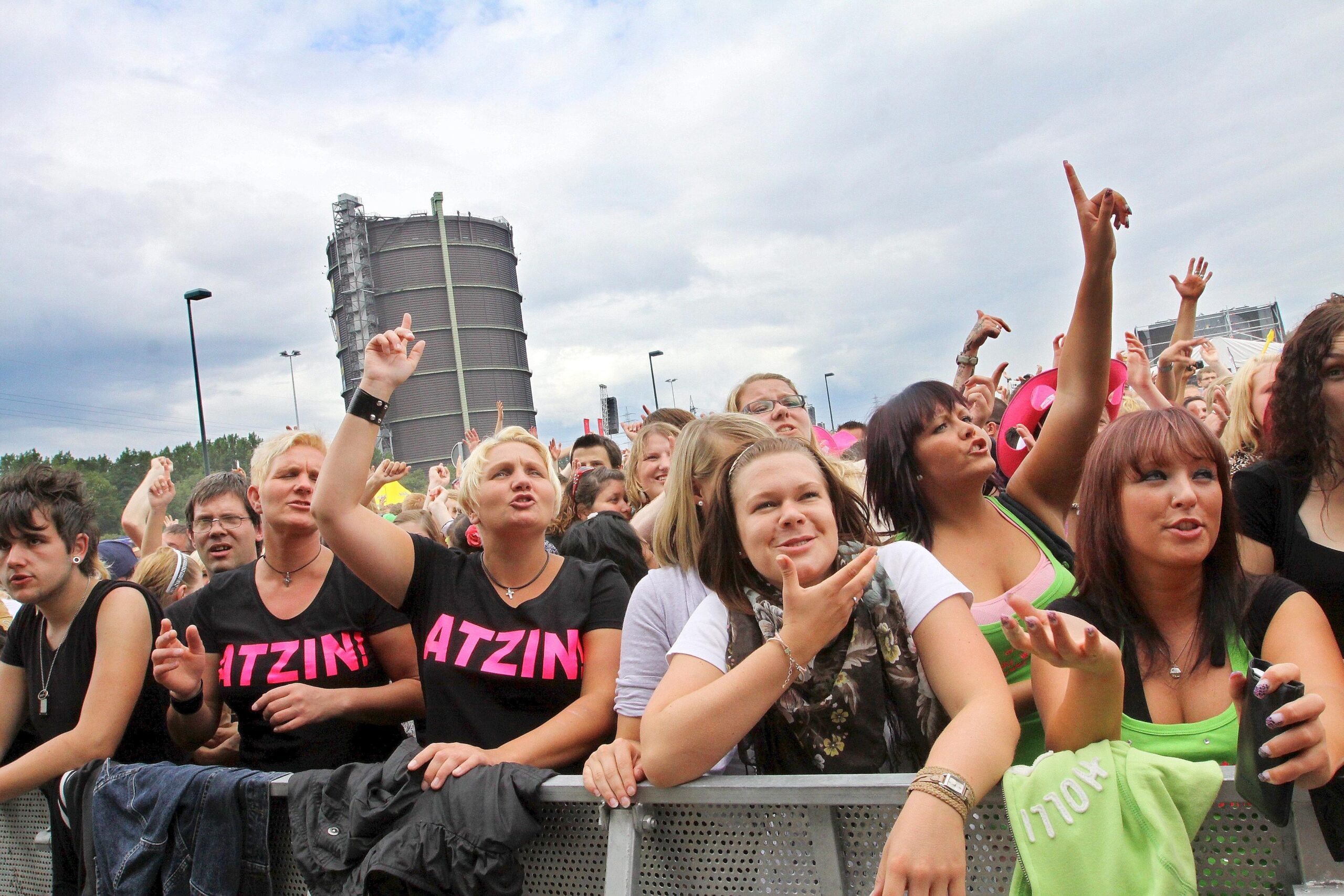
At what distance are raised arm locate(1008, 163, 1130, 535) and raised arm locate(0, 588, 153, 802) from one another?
312 centimetres

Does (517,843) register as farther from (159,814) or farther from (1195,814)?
(1195,814)

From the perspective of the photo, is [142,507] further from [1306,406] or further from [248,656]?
[1306,406]

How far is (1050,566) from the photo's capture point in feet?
8.62

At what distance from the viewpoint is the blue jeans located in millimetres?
2596

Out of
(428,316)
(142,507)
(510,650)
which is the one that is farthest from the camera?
(428,316)

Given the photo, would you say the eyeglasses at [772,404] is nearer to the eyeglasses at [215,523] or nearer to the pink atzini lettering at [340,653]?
the pink atzini lettering at [340,653]

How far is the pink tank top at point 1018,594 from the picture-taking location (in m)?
2.52

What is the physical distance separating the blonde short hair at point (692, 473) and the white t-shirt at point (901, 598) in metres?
0.36

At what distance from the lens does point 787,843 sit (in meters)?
1.98

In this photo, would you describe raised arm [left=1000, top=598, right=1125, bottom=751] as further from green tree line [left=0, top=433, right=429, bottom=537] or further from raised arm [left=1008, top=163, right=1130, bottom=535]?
green tree line [left=0, top=433, right=429, bottom=537]

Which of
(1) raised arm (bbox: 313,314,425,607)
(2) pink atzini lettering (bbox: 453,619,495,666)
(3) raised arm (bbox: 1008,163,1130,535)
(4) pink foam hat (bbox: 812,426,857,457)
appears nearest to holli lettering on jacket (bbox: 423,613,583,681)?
(2) pink atzini lettering (bbox: 453,619,495,666)

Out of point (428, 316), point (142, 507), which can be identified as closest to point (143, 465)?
point (428, 316)

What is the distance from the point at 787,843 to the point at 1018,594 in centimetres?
104

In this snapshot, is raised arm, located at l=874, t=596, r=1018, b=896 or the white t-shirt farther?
the white t-shirt
